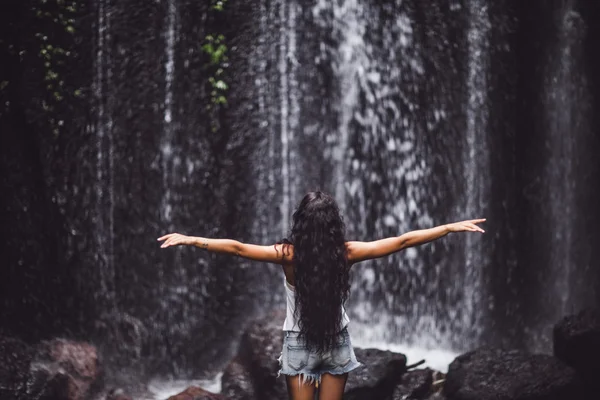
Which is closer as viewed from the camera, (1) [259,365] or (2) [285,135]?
(1) [259,365]

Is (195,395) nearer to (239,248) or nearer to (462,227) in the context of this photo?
(239,248)

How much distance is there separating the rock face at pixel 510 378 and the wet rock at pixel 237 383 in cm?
202

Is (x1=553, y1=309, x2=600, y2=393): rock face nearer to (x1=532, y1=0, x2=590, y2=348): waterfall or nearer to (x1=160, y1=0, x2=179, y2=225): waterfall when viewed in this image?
(x1=532, y1=0, x2=590, y2=348): waterfall

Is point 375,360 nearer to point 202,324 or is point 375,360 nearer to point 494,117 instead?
point 202,324

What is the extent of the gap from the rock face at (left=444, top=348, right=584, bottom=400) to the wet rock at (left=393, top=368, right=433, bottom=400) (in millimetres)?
217

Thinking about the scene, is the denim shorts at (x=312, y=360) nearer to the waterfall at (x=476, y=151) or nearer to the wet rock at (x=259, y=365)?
the wet rock at (x=259, y=365)

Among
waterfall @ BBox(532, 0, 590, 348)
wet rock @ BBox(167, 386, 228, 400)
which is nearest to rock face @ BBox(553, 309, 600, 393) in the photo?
wet rock @ BBox(167, 386, 228, 400)

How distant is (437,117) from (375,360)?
179 inches

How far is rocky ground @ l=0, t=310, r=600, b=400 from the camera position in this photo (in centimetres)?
751

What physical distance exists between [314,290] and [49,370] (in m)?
4.66

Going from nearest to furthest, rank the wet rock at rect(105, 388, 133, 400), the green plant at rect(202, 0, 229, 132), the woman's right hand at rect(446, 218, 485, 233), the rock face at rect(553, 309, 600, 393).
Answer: the woman's right hand at rect(446, 218, 485, 233), the rock face at rect(553, 309, 600, 393), the wet rock at rect(105, 388, 133, 400), the green plant at rect(202, 0, 229, 132)

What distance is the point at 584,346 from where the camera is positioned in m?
7.88

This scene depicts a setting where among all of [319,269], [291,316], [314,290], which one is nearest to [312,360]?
[291,316]

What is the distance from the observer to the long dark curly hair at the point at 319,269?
14.5 ft
